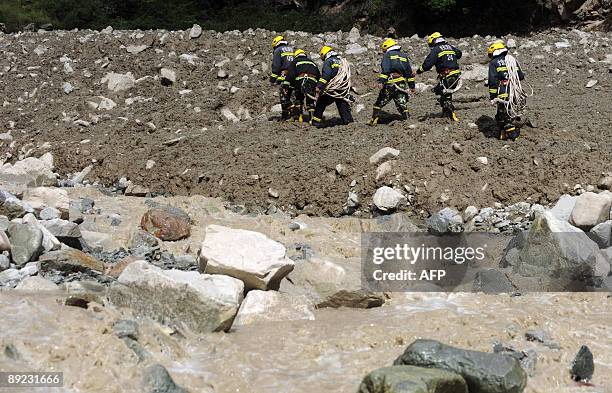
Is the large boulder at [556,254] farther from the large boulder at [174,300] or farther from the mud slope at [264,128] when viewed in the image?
the large boulder at [174,300]


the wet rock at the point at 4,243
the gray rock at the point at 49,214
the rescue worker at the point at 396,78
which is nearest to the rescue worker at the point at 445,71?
the rescue worker at the point at 396,78

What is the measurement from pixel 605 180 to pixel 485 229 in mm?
1572

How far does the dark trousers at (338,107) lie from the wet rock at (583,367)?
6568 millimetres

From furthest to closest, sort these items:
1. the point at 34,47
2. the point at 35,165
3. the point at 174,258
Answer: the point at 34,47, the point at 35,165, the point at 174,258

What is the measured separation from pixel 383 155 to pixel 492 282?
2.95 m

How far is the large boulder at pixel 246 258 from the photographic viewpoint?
6.09 meters

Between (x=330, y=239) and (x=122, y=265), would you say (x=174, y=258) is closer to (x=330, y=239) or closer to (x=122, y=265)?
(x=122, y=265)

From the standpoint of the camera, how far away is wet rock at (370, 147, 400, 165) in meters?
9.20

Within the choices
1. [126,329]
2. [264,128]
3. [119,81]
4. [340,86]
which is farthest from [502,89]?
[119,81]

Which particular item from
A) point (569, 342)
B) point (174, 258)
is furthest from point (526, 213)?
point (174, 258)

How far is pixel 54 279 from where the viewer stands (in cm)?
612

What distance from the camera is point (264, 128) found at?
11.2 m

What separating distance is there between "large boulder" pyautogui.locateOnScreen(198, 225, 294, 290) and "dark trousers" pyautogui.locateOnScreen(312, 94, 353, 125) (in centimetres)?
483

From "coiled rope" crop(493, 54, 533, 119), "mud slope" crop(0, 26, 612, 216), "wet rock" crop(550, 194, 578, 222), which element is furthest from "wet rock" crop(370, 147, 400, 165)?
"wet rock" crop(550, 194, 578, 222)
